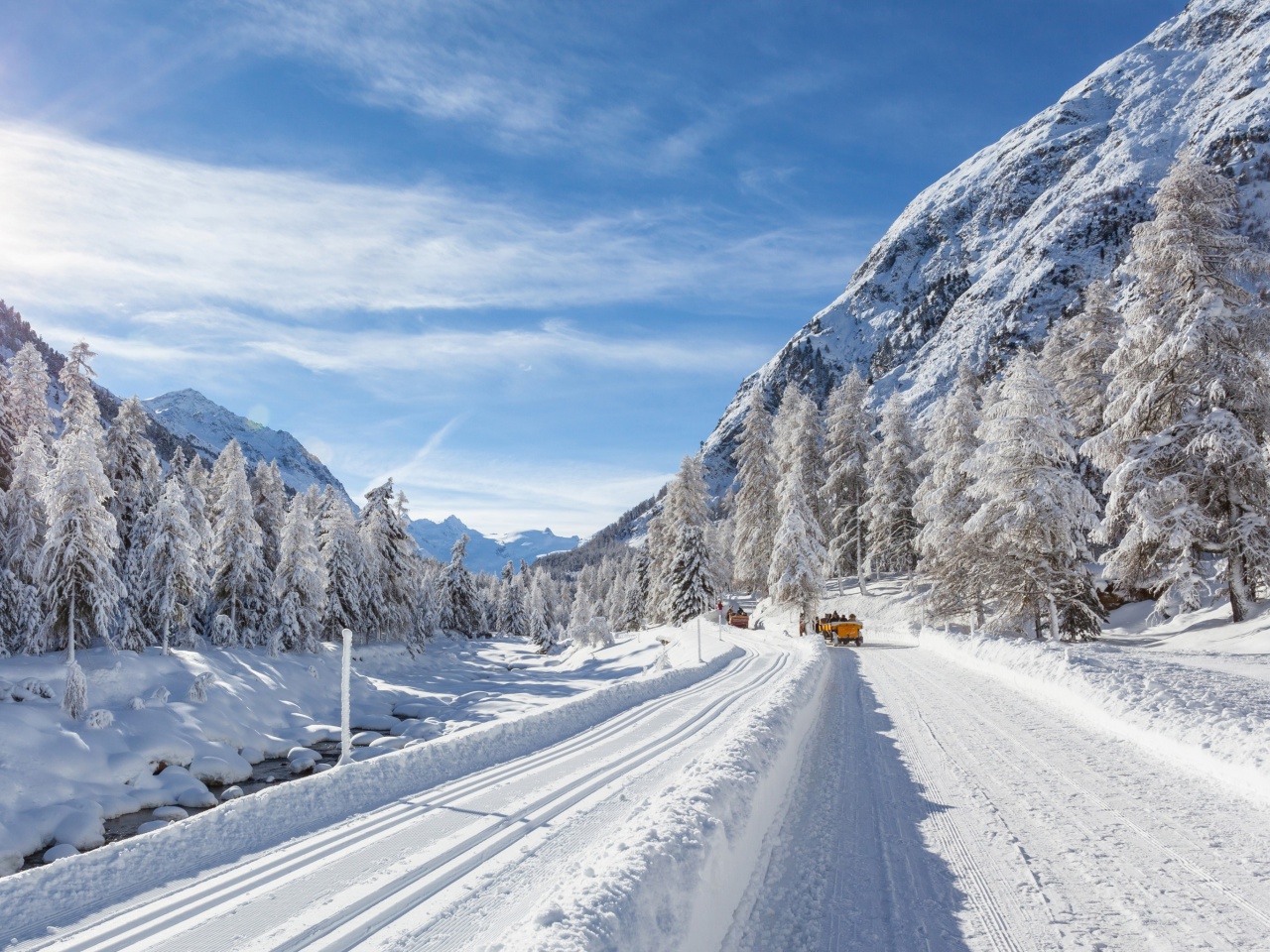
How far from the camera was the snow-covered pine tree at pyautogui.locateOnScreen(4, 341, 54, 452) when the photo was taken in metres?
26.5

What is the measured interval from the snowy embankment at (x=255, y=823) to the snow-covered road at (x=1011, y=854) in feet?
14.9

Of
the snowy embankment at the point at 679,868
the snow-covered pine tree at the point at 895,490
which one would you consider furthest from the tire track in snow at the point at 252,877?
the snow-covered pine tree at the point at 895,490

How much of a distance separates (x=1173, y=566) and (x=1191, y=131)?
606 feet

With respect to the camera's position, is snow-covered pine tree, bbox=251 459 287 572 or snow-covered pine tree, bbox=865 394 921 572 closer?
snow-covered pine tree, bbox=865 394 921 572

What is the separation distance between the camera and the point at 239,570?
115 feet

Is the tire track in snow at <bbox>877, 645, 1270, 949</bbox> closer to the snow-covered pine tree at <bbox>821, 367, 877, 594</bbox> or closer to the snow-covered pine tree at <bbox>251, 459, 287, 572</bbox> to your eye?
the snow-covered pine tree at <bbox>821, 367, 877, 594</bbox>

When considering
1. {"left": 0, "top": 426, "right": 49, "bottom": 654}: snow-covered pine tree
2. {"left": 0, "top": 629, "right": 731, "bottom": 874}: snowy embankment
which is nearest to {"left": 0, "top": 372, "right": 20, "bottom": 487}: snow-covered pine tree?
{"left": 0, "top": 426, "right": 49, "bottom": 654}: snow-covered pine tree

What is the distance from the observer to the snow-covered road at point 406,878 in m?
4.34

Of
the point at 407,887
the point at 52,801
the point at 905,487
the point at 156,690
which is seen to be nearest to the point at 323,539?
the point at 156,690

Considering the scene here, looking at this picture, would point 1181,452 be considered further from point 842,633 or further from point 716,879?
point 716,879

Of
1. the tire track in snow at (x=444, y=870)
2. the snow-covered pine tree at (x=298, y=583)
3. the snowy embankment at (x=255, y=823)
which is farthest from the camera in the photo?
the snow-covered pine tree at (x=298, y=583)

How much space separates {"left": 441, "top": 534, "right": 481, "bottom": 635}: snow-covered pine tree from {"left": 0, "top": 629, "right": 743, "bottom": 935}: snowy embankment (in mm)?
54628

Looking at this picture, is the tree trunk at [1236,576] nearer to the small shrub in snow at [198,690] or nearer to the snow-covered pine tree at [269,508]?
the small shrub in snow at [198,690]

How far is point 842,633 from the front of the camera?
104 feet
